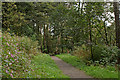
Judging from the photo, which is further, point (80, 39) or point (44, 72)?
point (80, 39)

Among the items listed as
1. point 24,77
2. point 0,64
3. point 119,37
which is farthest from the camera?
point 119,37

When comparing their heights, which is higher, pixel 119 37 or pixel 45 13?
pixel 45 13

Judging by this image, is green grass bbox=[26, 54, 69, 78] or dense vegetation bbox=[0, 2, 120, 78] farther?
dense vegetation bbox=[0, 2, 120, 78]

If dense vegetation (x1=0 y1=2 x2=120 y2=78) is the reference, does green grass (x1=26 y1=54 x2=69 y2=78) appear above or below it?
below

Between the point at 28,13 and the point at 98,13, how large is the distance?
11803mm

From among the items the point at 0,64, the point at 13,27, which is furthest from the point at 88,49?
the point at 13,27

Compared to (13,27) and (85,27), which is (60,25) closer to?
(13,27)

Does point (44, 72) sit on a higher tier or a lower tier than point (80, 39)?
lower

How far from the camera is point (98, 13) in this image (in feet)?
20.5

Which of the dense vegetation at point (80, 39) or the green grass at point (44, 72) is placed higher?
the dense vegetation at point (80, 39)

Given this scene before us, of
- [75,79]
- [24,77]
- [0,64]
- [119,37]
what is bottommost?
[75,79]

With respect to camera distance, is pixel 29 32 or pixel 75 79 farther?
pixel 29 32

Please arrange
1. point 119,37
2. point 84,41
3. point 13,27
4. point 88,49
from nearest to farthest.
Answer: point 119,37 < point 84,41 < point 88,49 < point 13,27

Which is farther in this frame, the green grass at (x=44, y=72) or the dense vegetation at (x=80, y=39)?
the dense vegetation at (x=80, y=39)
